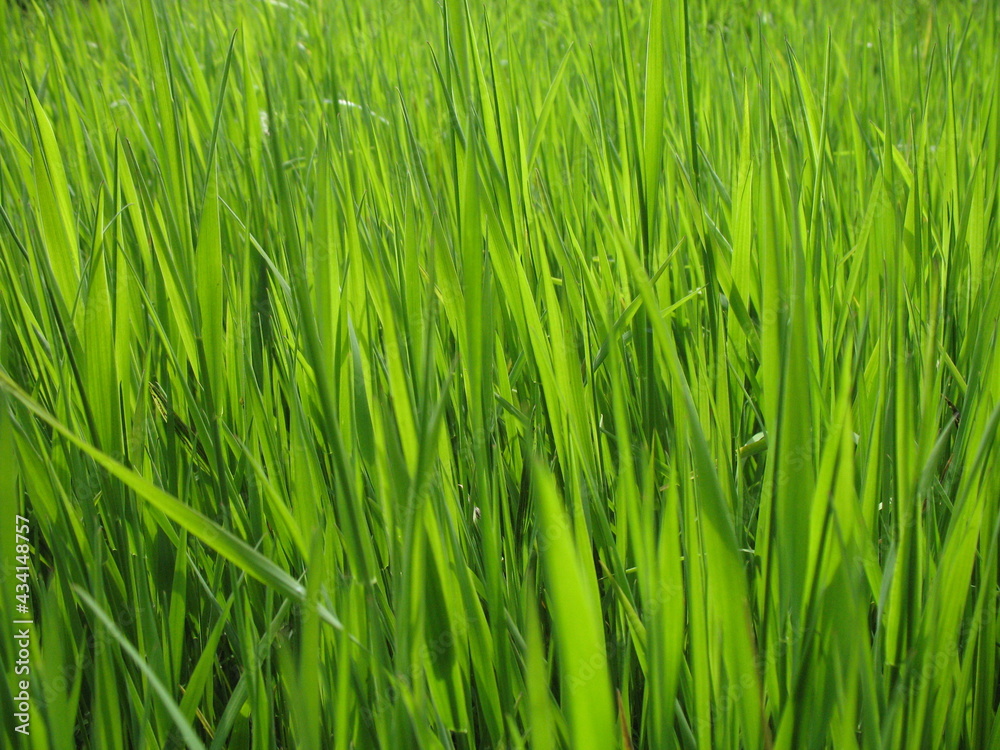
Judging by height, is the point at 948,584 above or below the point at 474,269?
below

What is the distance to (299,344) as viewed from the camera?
0.56 meters

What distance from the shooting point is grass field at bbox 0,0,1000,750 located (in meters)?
0.32

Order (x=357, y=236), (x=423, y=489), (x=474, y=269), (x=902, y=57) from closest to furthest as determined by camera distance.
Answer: (x=423, y=489)
(x=474, y=269)
(x=357, y=236)
(x=902, y=57)

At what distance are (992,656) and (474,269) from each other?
349mm

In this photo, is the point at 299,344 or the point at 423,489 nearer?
the point at 423,489

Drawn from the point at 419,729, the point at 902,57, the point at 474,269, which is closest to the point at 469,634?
the point at 419,729

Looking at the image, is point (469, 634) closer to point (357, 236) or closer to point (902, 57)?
point (357, 236)

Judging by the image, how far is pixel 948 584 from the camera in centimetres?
35

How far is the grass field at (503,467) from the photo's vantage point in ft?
1.06

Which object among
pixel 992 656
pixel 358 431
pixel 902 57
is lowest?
pixel 992 656

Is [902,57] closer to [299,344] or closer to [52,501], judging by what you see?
[299,344]

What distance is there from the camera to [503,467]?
52cm

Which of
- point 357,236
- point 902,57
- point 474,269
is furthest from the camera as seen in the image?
point 902,57

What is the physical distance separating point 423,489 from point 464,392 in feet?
0.76
